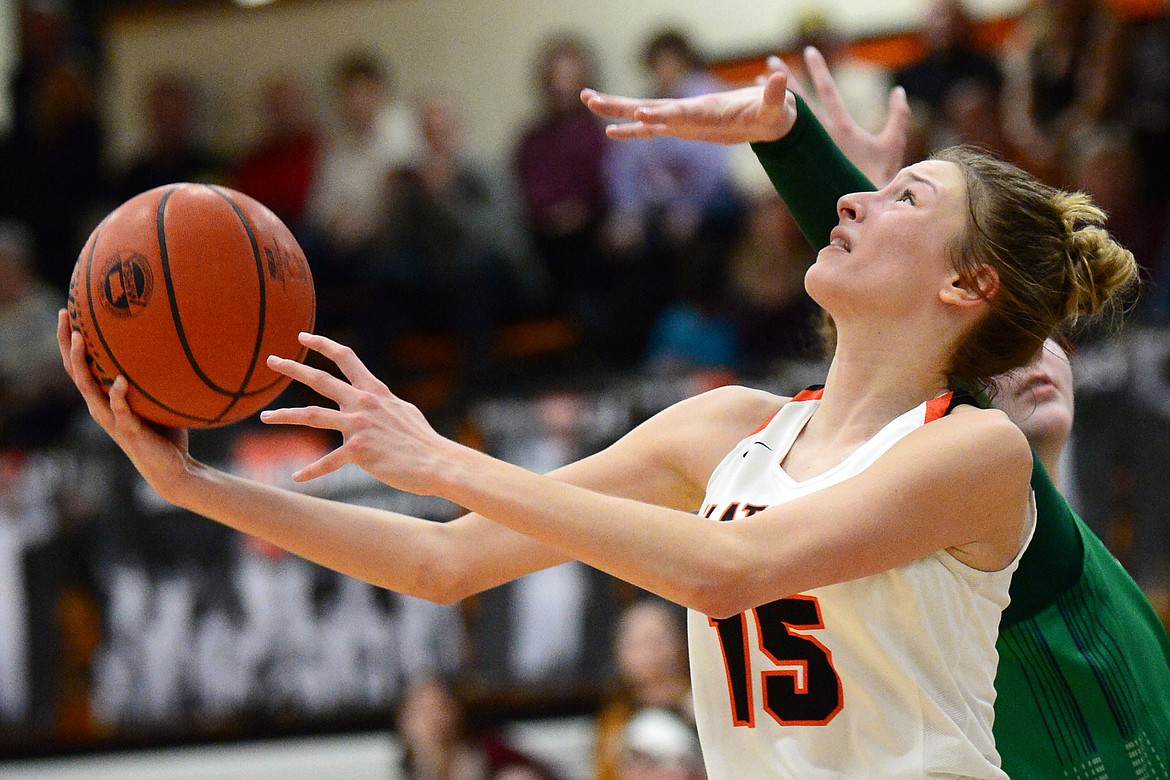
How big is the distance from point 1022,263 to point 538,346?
4.76 metres

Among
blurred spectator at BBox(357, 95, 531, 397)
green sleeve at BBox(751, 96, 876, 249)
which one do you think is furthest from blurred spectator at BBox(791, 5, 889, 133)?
green sleeve at BBox(751, 96, 876, 249)

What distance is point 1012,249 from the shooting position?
7.52 ft

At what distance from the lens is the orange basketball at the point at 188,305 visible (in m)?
2.35

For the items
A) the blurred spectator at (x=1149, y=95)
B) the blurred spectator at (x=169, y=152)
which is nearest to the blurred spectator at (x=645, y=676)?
the blurred spectator at (x=1149, y=95)

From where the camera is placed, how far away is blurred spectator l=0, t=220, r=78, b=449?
718 cm

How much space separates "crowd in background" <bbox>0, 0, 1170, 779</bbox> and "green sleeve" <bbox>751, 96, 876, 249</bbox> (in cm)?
268

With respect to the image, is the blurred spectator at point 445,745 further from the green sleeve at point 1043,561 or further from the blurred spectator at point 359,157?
the green sleeve at point 1043,561

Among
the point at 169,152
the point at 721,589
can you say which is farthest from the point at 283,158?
the point at 721,589

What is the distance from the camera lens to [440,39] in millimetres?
9172

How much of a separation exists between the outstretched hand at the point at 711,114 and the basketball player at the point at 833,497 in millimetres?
52

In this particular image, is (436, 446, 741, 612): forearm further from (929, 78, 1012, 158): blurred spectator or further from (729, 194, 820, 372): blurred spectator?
(929, 78, 1012, 158): blurred spectator

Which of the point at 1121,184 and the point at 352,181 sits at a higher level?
the point at 1121,184

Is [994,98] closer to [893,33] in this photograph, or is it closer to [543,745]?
[893,33]

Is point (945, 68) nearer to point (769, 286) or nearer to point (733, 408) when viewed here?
point (769, 286)
